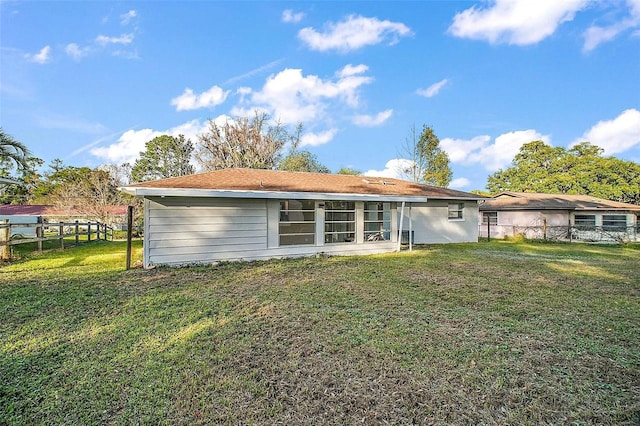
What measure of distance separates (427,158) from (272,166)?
12.9 m

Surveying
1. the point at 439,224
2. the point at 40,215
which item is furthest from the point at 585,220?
the point at 40,215

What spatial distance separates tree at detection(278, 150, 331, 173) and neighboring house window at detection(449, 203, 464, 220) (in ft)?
42.9

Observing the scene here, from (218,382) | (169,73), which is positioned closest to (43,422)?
(218,382)

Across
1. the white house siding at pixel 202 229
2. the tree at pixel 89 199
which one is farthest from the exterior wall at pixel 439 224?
the tree at pixel 89 199

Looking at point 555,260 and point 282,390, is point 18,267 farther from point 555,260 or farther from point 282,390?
point 555,260

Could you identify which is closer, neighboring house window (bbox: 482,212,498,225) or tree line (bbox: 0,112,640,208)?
neighboring house window (bbox: 482,212,498,225)

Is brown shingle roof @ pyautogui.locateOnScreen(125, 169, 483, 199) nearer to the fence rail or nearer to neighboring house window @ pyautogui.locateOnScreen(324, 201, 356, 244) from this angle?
neighboring house window @ pyautogui.locateOnScreen(324, 201, 356, 244)

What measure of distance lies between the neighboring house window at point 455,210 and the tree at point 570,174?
2459 centimetres

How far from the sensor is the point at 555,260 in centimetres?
973

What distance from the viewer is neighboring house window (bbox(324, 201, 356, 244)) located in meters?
10.6

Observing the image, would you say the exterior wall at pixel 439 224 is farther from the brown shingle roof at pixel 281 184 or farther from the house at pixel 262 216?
the house at pixel 262 216

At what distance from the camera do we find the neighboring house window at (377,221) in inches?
450

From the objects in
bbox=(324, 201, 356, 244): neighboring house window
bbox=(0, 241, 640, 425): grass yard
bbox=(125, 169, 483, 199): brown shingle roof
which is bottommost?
bbox=(0, 241, 640, 425): grass yard

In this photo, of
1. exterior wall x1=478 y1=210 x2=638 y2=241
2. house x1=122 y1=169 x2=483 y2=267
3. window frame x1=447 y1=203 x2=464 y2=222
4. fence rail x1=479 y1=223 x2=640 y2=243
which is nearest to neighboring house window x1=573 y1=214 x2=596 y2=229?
exterior wall x1=478 y1=210 x2=638 y2=241
